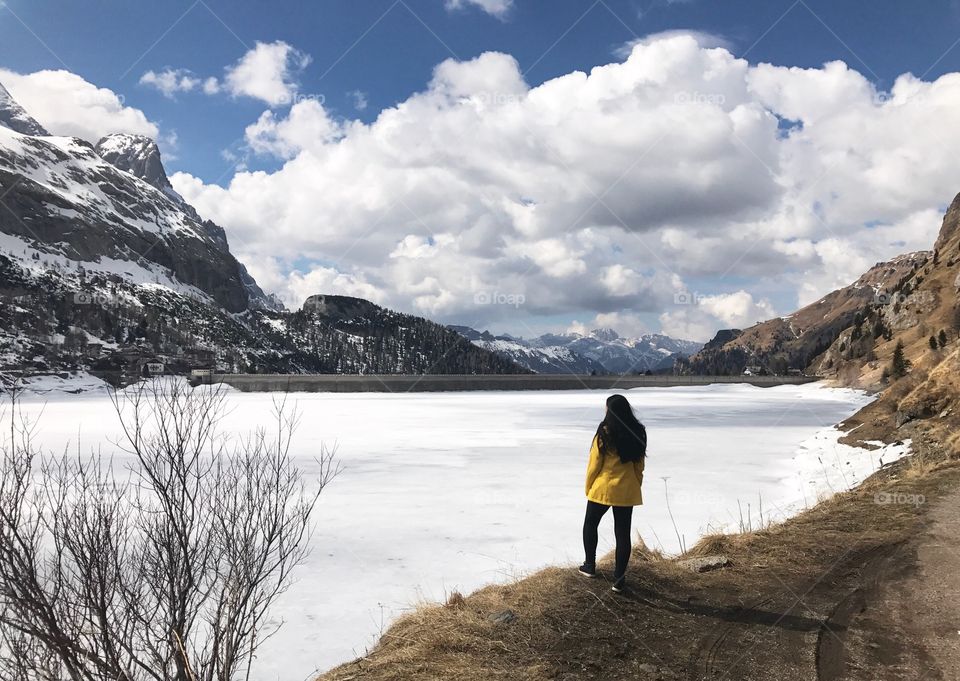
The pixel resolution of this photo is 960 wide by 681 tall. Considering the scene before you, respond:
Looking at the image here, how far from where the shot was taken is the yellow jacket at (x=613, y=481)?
584 cm

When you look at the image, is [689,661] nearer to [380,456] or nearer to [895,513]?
[895,513]

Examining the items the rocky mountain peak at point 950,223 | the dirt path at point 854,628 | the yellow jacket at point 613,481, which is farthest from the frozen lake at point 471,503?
the rocky mountain peak at point 950,223

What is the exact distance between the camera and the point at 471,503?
13.6 meters

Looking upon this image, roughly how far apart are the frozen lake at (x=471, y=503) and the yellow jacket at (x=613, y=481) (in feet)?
8.39

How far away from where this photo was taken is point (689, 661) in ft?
14.5

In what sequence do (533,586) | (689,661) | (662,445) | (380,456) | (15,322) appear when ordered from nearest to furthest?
(689,661) < (533,586) < (380,456) < (662,445) < (15,322)

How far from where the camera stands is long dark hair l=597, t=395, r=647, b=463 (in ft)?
19.2

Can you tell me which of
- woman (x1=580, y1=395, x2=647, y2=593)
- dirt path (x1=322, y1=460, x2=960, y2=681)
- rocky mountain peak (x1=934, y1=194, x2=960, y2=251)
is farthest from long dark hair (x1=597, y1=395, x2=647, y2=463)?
rocky mountain peak (x1=934, y1=194, x2=960, y2=251)

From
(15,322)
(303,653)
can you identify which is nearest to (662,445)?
(303,653)

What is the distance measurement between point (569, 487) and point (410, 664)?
36.3ft

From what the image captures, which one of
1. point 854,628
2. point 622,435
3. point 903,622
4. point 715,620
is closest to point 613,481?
point 622,435

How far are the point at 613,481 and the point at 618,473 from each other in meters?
0.10

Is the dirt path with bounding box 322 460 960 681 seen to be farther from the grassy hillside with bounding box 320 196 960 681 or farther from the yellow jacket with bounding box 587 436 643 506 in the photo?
the yellow jacket with bounding box 587 436 643 506

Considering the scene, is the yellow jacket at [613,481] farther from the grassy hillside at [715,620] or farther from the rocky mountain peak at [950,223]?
the rocky mountain peak at [950,223]
